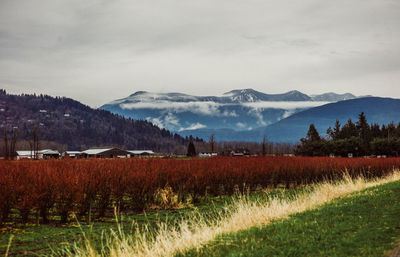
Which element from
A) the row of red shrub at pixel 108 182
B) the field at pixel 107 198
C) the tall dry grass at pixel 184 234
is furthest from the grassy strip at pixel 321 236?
the row of red shrub at pixel 108 182

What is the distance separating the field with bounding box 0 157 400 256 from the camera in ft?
42.1

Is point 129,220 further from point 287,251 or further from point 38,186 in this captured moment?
point 287,251

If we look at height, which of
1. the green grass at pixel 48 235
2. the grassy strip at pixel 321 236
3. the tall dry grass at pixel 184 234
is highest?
the grassy strip at pixel 321 236

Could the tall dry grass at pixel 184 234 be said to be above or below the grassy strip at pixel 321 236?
below

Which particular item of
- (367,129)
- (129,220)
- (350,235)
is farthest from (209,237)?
(367,129)

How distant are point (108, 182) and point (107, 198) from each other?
65cm

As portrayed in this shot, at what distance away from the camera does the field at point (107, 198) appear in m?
12.8

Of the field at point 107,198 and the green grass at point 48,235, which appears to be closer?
the green grass at point 48,235

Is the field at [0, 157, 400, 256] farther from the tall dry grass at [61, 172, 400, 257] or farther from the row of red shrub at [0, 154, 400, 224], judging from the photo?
the tall dry grass at [61, 172, 400, 257]

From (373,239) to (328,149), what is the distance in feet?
191

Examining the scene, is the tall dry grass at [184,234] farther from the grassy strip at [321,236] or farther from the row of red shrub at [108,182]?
the row of red shrub at [108,182]

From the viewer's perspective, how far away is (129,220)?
1548 cm

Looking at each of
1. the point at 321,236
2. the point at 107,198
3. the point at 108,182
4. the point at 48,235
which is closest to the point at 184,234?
the point at 321,236

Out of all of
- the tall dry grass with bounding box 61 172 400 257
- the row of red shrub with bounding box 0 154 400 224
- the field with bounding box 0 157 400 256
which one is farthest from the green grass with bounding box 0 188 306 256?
the row of red shrub with bounding box 0 154 400 224
